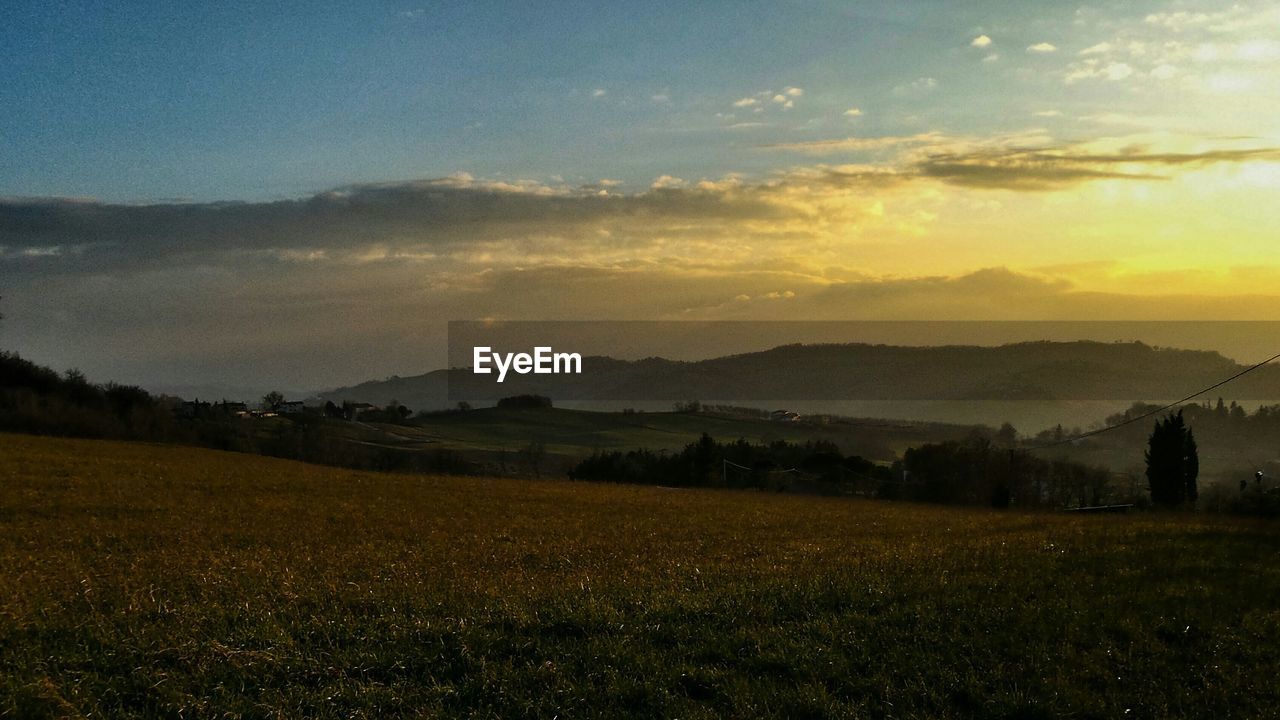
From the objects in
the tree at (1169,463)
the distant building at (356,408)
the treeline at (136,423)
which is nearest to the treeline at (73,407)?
the treeline at (136,423)

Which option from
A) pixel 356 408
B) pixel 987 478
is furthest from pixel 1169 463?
pixel 356 408

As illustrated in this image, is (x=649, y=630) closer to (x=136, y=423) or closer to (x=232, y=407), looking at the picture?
(x=136, y=423)

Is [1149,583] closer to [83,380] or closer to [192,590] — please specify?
[192,590]

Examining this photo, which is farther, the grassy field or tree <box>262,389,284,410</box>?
tree <box>262,389,284,410</box>

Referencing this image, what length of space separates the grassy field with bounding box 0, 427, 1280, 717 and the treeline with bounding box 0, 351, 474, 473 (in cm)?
5639

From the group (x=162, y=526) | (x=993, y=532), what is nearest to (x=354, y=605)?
(x=162, y=526)

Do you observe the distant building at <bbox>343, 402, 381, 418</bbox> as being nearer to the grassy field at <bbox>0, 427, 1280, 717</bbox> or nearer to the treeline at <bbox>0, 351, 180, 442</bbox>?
the treeline at <bbox>0, 351, 180, 442</bbox>

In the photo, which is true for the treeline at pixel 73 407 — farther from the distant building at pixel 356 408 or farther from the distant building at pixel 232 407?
the distant building at pixel 356 408

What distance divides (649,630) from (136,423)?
3051 inches

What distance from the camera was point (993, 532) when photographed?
89.1 feet

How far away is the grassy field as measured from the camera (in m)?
9.66

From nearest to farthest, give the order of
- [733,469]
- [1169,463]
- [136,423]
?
[1169,463], [136,423], [733,469]

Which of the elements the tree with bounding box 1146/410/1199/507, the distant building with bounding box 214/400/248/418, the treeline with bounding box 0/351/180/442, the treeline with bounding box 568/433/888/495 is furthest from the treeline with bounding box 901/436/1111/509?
the distant building with bounding box 214/400/248/418

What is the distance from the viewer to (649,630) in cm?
1170
